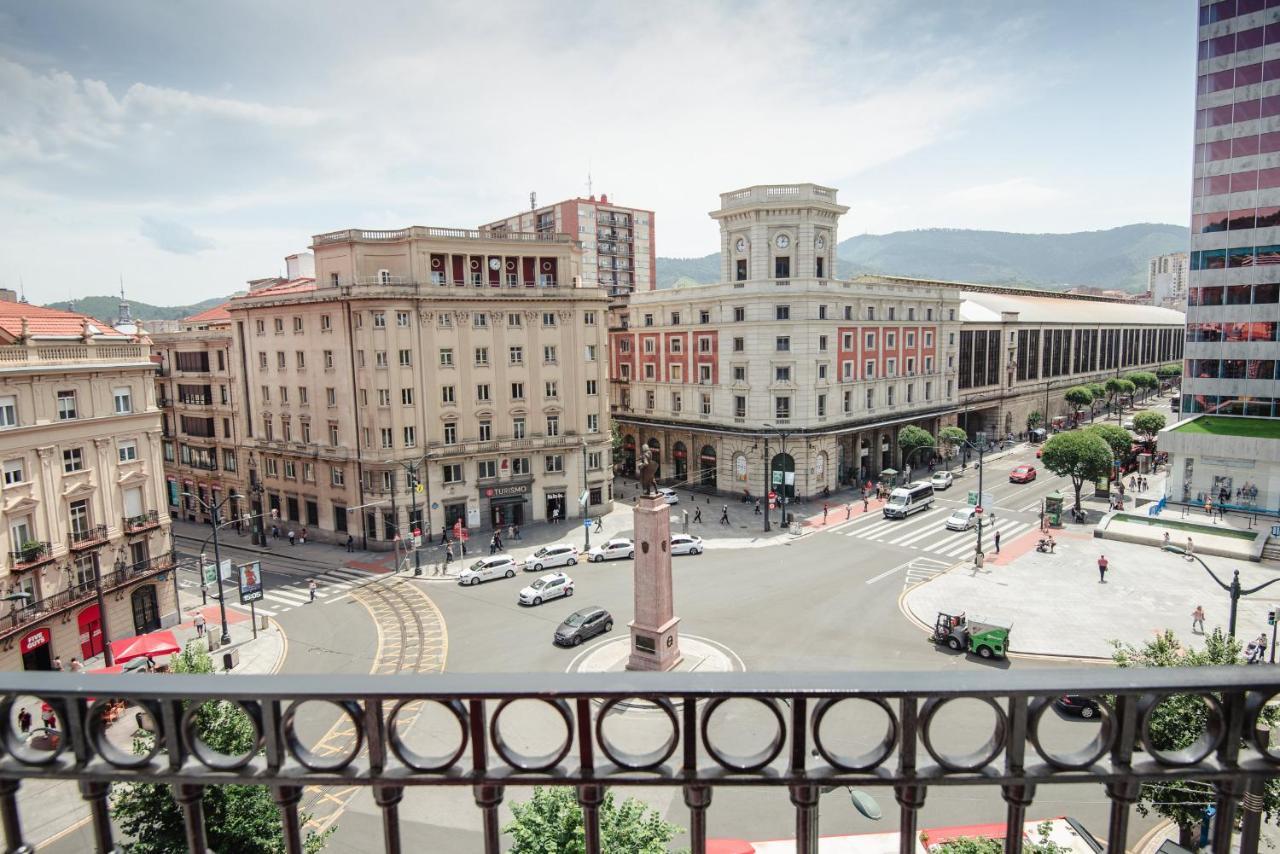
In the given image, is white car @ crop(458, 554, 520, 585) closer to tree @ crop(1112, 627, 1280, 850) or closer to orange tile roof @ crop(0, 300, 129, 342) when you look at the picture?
orange tile roof @ crop(0, 300, 129, 342)

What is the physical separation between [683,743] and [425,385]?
4255 cm

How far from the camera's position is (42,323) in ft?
94.6

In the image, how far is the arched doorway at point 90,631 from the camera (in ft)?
94.3

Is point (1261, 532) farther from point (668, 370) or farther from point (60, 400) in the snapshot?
point (60, 400)

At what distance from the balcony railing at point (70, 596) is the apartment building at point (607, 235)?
208 feet

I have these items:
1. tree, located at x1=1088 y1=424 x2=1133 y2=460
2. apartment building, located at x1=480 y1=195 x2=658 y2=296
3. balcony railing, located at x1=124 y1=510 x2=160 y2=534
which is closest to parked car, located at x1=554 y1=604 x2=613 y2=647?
balcony railing, located at x1=124 y1=510 x2=160 y2=534

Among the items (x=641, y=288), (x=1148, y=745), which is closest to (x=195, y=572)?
(x=1148, y=745)

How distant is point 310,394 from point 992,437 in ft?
211

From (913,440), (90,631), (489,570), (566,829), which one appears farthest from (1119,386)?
(90,631)

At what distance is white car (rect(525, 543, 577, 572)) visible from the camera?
38.3 metres

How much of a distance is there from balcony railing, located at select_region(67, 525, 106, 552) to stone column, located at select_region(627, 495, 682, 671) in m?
21.9

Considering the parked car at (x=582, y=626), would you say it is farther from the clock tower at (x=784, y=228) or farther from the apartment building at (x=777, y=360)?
the clock tower at (x=784, y=228)

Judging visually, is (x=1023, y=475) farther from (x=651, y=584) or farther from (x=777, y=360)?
(x=651, y=584)

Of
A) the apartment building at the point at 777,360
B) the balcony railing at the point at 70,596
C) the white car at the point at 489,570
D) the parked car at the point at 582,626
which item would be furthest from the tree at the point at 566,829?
the apartment building at the point at 777,360
